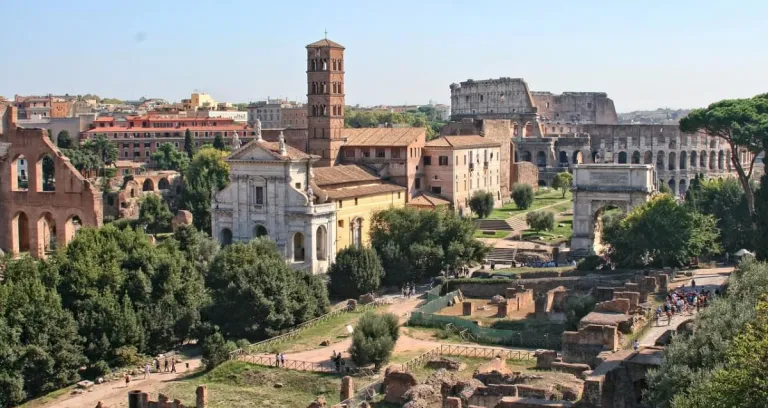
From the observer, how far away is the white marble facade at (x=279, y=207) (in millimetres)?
51972

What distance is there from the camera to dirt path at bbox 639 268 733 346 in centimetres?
3366

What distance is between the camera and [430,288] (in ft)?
161

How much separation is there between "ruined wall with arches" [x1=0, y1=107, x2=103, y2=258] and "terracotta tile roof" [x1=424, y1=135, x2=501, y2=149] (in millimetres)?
20870

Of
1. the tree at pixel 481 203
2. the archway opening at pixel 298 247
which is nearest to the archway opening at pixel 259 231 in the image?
the archway opening at pixel 298 247

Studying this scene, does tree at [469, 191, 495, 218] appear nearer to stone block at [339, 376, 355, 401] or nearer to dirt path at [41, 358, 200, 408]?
dirt path at [41, 358, 200, 408]

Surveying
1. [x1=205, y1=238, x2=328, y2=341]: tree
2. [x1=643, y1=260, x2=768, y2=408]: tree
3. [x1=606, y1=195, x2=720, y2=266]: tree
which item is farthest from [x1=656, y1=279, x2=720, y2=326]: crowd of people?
[x1=205, y1=238, x2=328, y2=341]: tree

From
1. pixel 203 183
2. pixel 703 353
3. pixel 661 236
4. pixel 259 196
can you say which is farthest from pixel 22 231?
pixel 703 353

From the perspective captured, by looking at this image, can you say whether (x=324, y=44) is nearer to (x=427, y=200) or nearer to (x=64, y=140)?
(x=427, y=200)

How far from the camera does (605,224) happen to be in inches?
2024

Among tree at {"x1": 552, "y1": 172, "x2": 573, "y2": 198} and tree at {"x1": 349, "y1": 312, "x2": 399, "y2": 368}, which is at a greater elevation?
tree at {"x1": 552, "y1": 172, "x2": 573, "y2": 198}

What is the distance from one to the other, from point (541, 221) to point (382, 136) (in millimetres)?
10851

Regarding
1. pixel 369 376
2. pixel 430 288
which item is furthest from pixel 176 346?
pixel 430 288

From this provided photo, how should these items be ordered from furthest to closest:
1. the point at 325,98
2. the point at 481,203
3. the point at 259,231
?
1. the point at 481,203
2. the point at 325,98
3. the point at 259,231

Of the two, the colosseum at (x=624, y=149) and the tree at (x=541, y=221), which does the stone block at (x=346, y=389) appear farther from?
the colosseum at (x=624, y=149)
